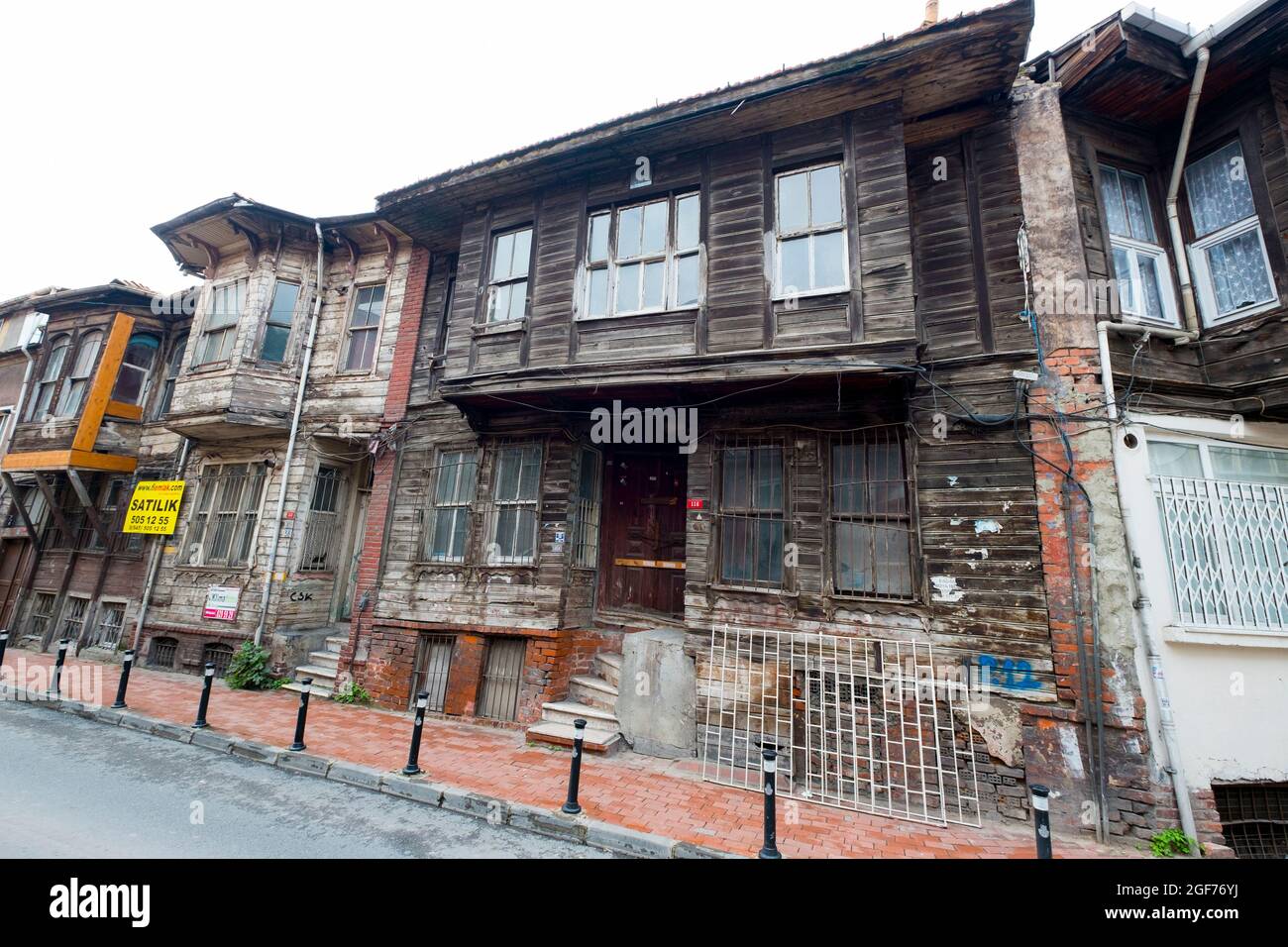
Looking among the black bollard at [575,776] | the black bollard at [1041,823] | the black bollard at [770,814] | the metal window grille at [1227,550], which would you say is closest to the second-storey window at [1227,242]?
the metal window grille at [1227,550]

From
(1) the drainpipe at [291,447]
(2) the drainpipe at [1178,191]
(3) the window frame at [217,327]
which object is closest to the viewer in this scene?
(2) the drainpipe at [1178,191]

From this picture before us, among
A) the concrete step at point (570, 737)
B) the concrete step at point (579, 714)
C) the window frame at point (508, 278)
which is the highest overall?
the window frame at point (508, 278)

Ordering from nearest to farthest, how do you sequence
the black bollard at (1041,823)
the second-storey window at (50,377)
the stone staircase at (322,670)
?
1. the black bollard at (1041,823)
2. the stone staircase at (322,670)
3. the second-storey window at (50,377)

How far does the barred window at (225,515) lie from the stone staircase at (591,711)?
25.4 ft

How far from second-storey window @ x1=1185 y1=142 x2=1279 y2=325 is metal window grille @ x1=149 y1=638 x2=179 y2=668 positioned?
18.4 meters

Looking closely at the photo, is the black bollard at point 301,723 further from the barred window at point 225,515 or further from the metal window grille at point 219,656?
the barred window at point 225,515

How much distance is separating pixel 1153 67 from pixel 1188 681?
7.14 m

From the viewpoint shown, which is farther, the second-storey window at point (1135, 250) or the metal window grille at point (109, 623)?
the metal window grille at point (109, 623)

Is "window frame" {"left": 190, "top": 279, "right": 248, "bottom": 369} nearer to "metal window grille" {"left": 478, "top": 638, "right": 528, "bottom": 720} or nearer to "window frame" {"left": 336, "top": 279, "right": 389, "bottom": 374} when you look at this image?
"window frame" {"left": 336, "top": 279, "right": 389, "bottom": 374}

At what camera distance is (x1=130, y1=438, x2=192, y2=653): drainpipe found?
11.1 m

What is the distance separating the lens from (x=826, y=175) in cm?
709

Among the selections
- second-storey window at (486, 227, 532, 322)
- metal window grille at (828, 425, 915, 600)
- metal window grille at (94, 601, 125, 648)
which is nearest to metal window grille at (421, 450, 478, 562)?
second-storey window at (486, 227, 532, 322)

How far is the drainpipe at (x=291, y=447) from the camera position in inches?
395

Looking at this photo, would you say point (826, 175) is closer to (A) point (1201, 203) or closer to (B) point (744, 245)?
(B) point (744, 245)
